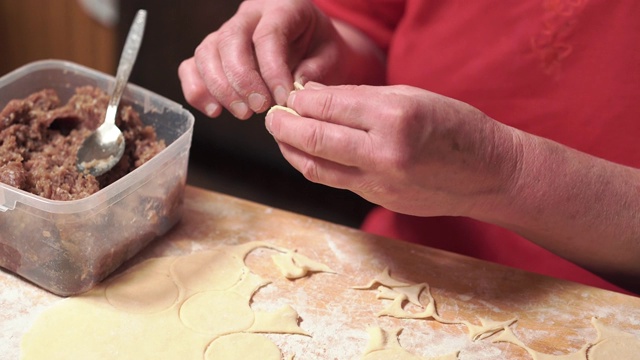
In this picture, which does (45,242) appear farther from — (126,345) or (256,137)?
(256,137)

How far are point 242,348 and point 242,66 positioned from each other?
41cm

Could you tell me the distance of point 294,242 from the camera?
104 cm

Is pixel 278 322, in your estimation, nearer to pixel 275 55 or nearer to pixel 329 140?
pixel 329 140

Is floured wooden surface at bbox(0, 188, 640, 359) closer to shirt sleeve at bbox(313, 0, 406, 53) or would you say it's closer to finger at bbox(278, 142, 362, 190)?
finger at bbox(278, 142, 362, 190)

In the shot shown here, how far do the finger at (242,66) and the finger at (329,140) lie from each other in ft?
0.55

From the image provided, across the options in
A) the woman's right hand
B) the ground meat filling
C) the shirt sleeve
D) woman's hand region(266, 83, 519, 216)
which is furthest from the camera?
the shirt sleeve

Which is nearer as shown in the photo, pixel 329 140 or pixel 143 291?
pixel 329 140

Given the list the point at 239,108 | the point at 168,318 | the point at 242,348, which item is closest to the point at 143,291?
the point at 168,318

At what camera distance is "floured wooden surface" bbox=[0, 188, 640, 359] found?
86 cm

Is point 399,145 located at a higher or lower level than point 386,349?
higher

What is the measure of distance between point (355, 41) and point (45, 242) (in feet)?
2.33

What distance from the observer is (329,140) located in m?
0.79

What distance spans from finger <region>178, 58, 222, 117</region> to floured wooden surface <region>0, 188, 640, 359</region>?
0.16m

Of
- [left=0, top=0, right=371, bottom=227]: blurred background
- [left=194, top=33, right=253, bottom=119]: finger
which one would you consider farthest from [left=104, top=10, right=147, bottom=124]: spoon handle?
[left=0, top=0, right=371, bottom=227]: blurred background
